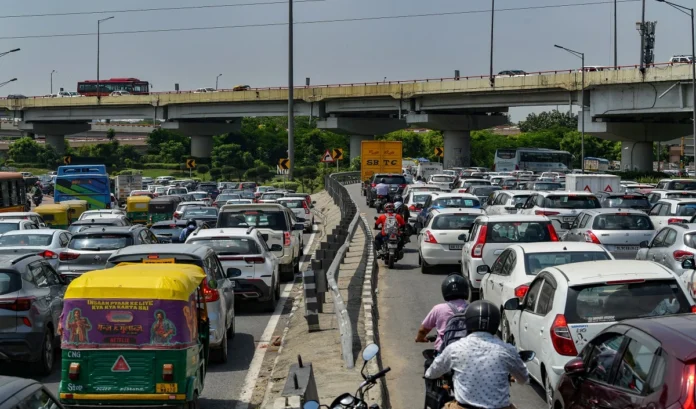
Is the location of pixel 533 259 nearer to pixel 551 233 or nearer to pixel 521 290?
pixel 521 290

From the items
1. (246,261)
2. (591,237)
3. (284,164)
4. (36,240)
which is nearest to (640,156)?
(284,164)

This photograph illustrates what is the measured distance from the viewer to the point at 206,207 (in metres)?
38.6

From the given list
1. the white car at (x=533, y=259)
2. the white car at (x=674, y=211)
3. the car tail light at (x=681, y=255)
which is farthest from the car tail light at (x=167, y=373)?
the white car at (x=674, y=211)

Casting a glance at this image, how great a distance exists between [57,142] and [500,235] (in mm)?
102723

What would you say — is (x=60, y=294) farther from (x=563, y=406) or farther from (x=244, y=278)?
(x=563, y=406)

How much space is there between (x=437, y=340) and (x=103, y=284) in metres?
3.22

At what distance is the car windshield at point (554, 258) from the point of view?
1459 cm

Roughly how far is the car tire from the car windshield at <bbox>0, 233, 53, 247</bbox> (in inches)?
375

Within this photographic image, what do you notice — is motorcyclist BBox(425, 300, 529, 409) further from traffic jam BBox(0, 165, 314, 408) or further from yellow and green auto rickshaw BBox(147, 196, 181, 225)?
yellow and green auto rickshaw BBox(147, 196, 181, 225)

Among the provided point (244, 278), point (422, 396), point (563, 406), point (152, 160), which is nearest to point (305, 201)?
point (244, 278)

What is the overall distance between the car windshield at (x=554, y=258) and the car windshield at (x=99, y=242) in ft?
28.2

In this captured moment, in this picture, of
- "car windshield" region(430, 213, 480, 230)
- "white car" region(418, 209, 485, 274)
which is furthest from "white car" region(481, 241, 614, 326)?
"car windshield" region(430, 213, 480, 230)

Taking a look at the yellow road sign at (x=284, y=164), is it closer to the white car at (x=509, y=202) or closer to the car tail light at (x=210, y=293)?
the white car at (x=509, y=202)

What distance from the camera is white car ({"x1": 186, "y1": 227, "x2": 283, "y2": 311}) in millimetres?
19000
